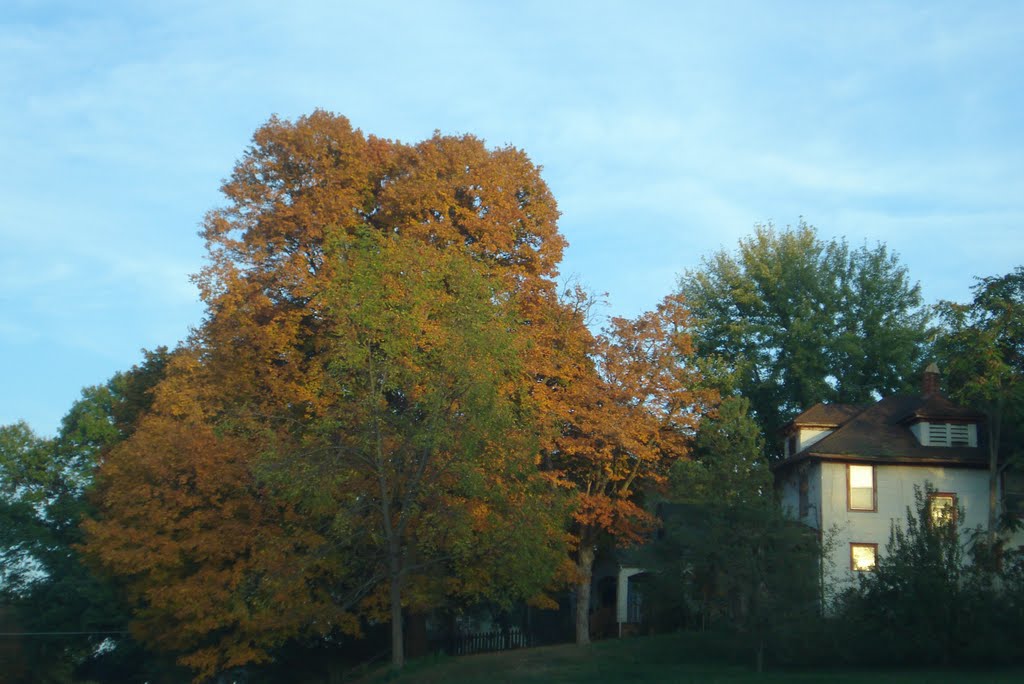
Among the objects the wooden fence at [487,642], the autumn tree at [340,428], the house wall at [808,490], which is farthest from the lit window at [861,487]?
the wooden fence at [487,642]

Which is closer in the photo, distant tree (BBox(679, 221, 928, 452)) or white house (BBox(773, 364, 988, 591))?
white house (BBox(773, 364, 988, 591))

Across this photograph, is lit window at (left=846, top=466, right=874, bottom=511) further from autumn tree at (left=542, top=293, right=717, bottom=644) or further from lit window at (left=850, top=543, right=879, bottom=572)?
autumn tree at (left=542, top=293, right=717, bottom=644)

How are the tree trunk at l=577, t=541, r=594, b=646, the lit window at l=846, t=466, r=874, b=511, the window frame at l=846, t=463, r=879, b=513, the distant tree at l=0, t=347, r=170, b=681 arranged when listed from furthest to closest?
the distant tree at l=0, t=347, r=170, b=681
the tree trunk at l=577, t=541, r=594, b=646
the lit window at l=846, t=466, r=874, b=511
the window frame at l=846, t=463, r=879, b=513

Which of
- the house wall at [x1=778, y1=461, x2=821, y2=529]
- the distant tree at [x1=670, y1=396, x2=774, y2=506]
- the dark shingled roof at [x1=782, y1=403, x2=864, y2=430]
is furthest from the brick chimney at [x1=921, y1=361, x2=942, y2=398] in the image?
the distant tree at [x1=670, y1=396, x2=774, y2=506]

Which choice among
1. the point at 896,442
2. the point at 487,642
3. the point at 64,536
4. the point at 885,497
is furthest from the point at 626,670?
the point at 64,536

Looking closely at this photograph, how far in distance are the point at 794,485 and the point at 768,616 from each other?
14.8 meters

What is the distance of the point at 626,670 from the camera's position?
2694 cm

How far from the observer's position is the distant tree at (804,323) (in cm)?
5047

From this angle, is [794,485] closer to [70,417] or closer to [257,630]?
[257,630]

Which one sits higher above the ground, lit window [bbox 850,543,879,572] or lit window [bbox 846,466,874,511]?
lit window [bbox 846,466,874,511]

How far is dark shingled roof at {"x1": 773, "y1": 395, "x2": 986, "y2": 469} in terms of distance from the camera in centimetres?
3544

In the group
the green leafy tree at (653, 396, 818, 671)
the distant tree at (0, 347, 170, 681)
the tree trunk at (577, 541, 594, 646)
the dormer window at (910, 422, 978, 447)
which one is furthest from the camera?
the distant tree at (0, 347, 170, 681)

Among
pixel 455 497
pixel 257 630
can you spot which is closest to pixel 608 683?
pixel 455 497

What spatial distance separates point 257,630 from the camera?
2831 cm
